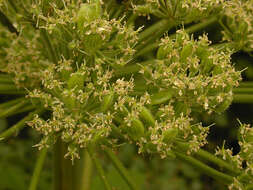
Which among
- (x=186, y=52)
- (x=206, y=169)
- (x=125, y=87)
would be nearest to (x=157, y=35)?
(x=186, y=52)

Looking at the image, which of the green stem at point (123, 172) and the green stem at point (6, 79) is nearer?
the green stem at point (123, 172)

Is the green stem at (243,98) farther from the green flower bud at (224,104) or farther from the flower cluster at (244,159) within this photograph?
the green flower bud at (224,104)

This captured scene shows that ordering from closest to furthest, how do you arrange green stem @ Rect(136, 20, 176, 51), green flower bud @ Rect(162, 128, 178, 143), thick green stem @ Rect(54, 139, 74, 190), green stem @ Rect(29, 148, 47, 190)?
1. green flower bud @ Rect(162, 128, 178, 143)
2. green stem @ Rect(29, 148, 47, 190)
3. green stem @ Rect(136, 20, 176, 51)
4. thick green stem @ Rect(54, 139, 74, 190)

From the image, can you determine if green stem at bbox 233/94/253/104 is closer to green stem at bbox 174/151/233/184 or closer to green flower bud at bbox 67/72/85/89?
green stem at bbox 174/151/233/184

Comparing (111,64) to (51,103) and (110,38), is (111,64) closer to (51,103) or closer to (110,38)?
(110,38)

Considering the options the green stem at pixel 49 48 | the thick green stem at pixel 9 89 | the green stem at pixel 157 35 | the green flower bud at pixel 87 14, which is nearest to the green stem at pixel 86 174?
the thick green stem at pixel 9 89

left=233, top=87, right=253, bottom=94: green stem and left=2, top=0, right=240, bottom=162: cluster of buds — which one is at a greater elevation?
left=2, top=0, right=240, bottom=162: cluster of buds

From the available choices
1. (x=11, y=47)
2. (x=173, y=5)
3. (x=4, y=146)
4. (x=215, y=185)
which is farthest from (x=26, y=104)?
(x=215, y=185)

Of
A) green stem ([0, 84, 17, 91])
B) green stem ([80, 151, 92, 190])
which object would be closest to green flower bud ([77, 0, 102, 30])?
green stem ([0, 84, 17, 91])
